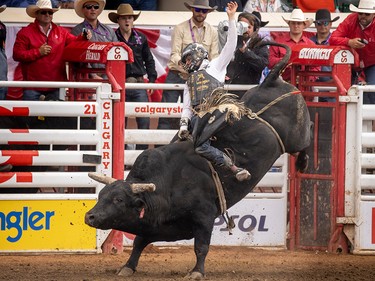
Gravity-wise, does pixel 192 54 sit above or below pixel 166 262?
above

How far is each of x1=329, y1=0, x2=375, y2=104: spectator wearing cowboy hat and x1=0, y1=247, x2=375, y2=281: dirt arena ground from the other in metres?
1.83

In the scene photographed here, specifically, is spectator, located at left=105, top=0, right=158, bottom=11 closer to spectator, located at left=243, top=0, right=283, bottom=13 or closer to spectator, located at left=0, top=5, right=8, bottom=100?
spectator, located at left=243, top=0, right=283, bottom=13

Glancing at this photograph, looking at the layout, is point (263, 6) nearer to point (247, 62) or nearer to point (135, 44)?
point (135, 44)

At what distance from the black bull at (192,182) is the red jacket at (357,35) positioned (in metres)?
1.77

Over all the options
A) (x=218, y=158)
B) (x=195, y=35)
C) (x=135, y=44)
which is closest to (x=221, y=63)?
(x=218, y=158)

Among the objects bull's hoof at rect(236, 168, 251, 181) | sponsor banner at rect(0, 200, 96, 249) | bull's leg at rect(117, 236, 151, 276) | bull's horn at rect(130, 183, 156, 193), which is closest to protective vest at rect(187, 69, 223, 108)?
bull's hoof at rect(236, 168, 251, 181)

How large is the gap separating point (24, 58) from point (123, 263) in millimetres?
2497

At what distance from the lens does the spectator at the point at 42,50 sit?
10758 millimetres

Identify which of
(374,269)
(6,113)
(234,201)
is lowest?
(374,269)

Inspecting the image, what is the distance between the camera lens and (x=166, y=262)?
31.8 feet

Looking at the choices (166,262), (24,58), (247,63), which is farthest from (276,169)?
(24,58)

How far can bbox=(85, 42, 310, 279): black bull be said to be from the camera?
28.5ft

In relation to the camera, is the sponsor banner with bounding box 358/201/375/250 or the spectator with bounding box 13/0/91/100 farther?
the spectator with bounding box 13/0/91/100

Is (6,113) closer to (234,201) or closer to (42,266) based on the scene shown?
(42,266)
